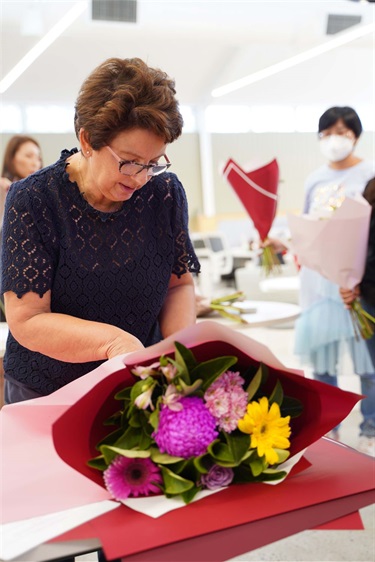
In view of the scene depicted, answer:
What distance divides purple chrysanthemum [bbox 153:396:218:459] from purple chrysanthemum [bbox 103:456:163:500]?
1.3 inches

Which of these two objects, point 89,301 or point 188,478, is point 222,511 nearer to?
point 188,478

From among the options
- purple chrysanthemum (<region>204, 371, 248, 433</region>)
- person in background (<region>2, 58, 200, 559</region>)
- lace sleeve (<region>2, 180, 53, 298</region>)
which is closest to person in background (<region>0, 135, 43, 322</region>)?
person in background (<region>2, 58, 200, 559</region>)

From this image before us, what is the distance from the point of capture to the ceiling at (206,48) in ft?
35.4

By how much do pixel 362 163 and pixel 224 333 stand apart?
125 inches

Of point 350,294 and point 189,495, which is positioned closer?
point 189,495

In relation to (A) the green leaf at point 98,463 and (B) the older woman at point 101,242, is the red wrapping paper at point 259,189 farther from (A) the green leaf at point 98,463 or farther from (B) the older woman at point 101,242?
(A) the green leaf at point 98,463

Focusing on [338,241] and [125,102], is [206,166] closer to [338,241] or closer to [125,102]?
[338,241]

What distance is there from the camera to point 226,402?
93 centimetres

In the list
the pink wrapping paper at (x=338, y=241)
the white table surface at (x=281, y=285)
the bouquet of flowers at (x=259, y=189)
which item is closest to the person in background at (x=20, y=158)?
the bouquet of flowers at (x=259, y=189)

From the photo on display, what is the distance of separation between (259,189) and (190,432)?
9.43 feet

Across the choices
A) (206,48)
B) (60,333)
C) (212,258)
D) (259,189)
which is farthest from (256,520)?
(206,48)

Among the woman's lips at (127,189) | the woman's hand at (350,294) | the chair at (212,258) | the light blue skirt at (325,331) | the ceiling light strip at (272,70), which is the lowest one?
the chair at (212,258)

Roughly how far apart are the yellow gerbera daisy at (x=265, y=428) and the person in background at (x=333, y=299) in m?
2.87

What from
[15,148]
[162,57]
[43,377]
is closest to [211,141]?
[162,57]
